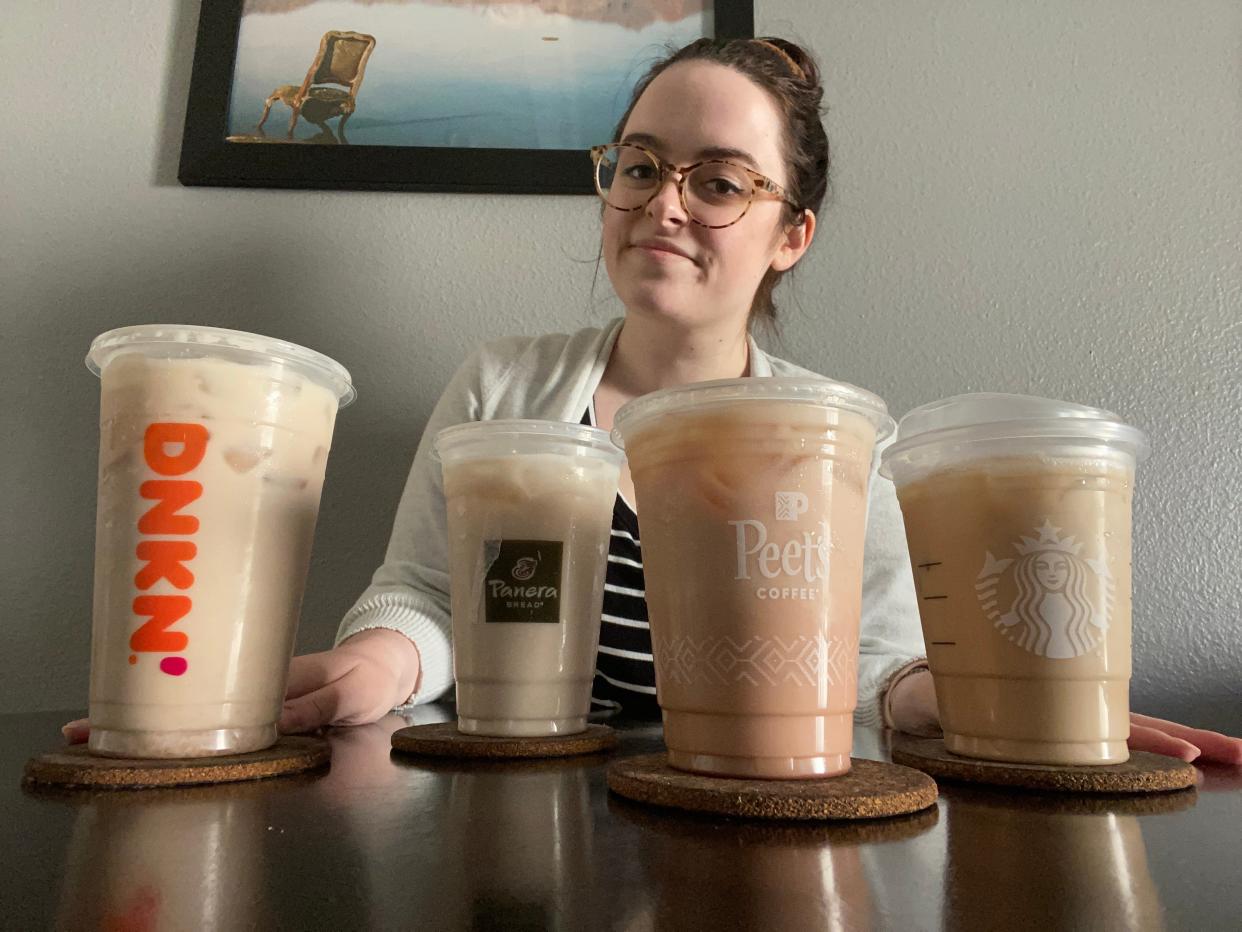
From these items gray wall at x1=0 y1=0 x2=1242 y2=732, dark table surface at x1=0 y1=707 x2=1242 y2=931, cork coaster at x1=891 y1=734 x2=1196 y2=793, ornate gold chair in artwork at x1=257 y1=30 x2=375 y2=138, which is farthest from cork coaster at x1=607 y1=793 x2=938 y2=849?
ornate gold chair in artwork at x1=257 y1=30 x2=375 y2=138

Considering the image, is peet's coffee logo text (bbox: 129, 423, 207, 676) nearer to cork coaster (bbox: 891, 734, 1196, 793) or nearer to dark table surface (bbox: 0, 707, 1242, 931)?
dark table surface (bbox: 0, 707, 1242, 931)

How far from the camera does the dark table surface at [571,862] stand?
1.02ft

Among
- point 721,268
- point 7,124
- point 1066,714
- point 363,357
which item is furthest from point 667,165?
point 7,124

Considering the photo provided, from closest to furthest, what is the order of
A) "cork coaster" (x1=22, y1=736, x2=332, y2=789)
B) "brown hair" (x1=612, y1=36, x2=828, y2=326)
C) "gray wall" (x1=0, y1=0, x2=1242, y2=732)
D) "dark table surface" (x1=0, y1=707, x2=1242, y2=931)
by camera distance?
"dark table surface" (x1=0, y1=707, x2=1242, y2=931)
"cork coaster" (x1=22, y1=736, x2=332, y2=789)
"brown hair" (x1=612, y1=36, x2=828, y2=326)
"gray wall" (x1=0, y1=0, x2=1242, y2=732)

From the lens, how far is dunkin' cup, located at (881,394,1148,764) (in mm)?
569

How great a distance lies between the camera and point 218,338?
0.58 m

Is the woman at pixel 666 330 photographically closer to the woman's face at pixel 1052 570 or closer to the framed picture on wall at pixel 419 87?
the framed picture on wall at pixel 419 87

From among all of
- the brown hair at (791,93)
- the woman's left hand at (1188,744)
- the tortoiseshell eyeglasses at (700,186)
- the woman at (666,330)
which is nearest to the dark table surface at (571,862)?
the woman's left hand at (1188,744)

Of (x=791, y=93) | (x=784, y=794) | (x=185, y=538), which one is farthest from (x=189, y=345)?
(x=791, y=93)

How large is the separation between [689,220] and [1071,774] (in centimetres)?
82

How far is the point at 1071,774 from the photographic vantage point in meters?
0.54

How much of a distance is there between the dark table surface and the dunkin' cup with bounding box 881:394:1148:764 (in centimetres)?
6

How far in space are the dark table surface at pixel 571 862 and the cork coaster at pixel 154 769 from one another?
12mm

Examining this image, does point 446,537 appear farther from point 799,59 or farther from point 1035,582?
point 799,59
